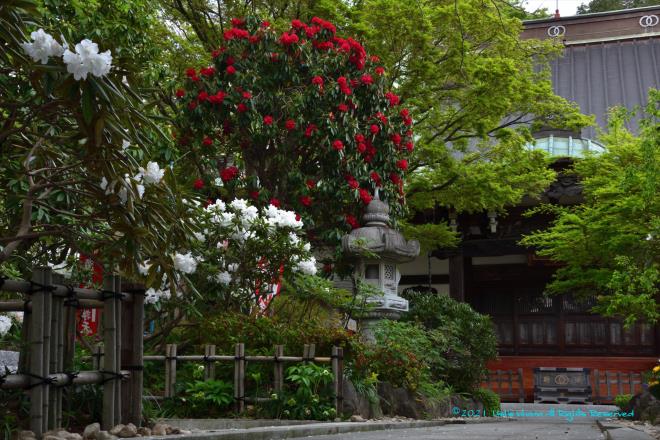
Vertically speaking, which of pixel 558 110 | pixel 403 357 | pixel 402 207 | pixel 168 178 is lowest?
pixel 403 357

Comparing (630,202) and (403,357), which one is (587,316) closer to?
(630,202)

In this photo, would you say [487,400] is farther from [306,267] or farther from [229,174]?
A: [306,267]

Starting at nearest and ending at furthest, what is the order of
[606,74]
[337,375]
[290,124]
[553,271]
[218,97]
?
[337,375] → [290,124] → [218,97] → [553,271] → [606,74]

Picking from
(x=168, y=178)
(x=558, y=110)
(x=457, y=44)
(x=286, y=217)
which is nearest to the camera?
(x=168, y=178)

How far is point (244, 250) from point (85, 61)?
632 centimetres

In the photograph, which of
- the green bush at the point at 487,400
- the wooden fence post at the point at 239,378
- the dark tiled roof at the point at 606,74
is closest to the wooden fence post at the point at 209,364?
the wooden fence post at the point at 239,378

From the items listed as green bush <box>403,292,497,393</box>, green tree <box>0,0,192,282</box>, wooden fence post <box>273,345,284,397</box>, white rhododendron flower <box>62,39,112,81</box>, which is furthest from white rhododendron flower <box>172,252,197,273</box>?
green bush <box>403,292,497,393</box>

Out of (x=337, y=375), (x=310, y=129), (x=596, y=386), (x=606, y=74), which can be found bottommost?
(x=596, y=386)

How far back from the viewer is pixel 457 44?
16.6 metres

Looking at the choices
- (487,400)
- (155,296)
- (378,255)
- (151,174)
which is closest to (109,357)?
(151,174)

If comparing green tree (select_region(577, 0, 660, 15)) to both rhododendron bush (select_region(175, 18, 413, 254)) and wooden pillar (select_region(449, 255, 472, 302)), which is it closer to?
wooden pillar (select_region(449, 255, 472, 302))

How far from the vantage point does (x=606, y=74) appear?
29531 millimetres

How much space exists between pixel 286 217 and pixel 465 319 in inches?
331

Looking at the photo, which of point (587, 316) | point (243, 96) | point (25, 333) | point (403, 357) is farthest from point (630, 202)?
point (25, 333)
